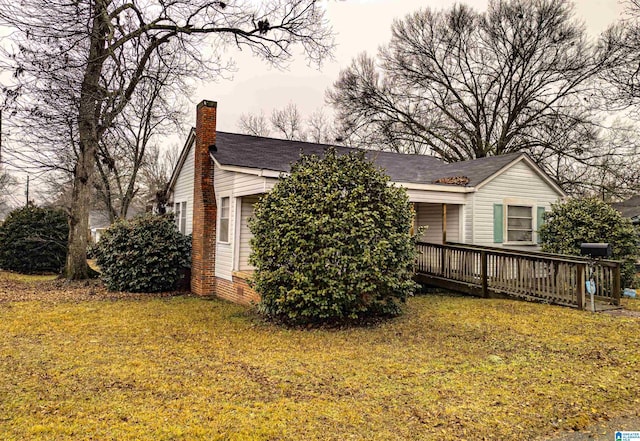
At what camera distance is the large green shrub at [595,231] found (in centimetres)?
1062

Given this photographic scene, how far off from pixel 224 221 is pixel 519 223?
9.11 metres

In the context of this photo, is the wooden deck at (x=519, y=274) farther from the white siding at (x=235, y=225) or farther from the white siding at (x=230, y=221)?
the white siding at (x=230, y=221)

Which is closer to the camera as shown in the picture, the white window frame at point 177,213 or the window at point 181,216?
the window at point 181,216

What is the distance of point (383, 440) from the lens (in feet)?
10.2

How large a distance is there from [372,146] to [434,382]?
76.7ft

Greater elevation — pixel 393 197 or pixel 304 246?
pixel 393 197

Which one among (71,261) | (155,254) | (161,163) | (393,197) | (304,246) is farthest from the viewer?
(161,163)

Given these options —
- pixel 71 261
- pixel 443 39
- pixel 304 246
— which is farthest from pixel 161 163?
pixel 304 246

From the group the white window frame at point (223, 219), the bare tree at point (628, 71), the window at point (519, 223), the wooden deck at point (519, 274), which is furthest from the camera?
the bare tree at point (628, 71)

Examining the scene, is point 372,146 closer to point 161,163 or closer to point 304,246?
point 161,163

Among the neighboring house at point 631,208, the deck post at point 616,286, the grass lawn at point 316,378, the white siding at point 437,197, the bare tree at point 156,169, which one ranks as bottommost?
the grass lawn at point 316,378

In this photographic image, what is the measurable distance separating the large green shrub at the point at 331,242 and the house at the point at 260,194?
5.55 ft

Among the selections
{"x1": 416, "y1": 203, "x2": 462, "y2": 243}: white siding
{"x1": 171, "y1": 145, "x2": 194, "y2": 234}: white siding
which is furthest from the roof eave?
{"x1": 171, "y1": 145, "x2": 194, "y2": 234}: white siding

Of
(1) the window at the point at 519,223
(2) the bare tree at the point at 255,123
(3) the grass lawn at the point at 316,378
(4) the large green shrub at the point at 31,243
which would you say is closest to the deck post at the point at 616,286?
(3) the grass lawn at the point at 316,378
